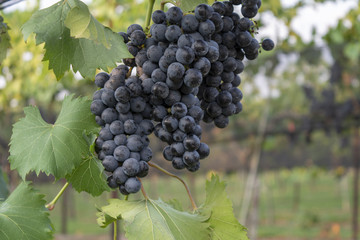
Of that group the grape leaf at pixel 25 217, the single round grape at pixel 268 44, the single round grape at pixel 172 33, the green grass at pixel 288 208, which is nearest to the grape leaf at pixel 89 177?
the grape leaf at pixel 25 217

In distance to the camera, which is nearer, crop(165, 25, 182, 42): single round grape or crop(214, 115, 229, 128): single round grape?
crop(165, 25, 182, 42): single round grape

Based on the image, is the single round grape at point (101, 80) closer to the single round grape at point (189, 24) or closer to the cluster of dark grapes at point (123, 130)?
the cluster of dark grapes at point (123, 130)

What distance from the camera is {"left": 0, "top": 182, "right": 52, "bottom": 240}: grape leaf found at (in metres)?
1.01

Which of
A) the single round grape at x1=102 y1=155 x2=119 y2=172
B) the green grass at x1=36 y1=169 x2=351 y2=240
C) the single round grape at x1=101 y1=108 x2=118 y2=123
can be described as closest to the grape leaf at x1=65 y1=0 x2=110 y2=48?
the single round grape at x1=101 y1=108 x2=118 y2=123

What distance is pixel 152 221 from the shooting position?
946mm

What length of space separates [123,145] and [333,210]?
847 inches

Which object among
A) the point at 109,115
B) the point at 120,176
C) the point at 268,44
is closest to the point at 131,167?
the point at 120,176

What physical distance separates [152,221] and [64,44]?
50 centimetres

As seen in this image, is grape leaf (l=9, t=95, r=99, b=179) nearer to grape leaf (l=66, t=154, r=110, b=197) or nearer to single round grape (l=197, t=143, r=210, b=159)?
grape leaf (l=66, t=154, r=110, b=197)

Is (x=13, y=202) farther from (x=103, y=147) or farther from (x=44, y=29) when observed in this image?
(x=44, y=29)

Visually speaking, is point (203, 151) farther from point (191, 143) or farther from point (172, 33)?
point (172, 33)

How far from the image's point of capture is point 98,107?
965 millimetres

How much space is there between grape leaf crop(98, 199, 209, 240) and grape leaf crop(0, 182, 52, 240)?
6.8 inches

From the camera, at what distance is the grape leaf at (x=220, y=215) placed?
1091 mm
